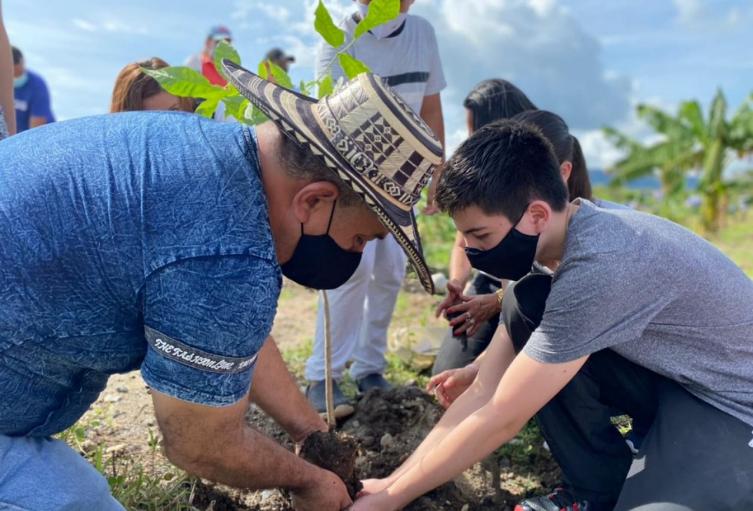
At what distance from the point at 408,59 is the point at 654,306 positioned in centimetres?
181

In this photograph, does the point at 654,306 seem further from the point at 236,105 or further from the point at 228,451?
the point at 236,105

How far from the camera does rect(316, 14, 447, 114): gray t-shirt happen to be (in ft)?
10.1

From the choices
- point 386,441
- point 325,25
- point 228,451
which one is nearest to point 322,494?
point 228,451

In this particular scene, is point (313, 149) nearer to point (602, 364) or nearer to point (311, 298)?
point (602, 364)

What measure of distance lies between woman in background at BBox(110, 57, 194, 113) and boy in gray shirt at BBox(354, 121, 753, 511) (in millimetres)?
1535

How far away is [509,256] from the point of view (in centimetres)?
195

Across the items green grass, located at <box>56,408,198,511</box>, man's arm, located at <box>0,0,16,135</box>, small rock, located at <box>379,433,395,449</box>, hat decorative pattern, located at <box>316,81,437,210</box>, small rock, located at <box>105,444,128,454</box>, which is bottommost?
small rock, located at <box>105,444,128,454</box>

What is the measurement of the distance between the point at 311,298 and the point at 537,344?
11.6 feet

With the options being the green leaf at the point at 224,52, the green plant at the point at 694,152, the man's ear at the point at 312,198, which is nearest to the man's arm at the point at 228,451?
the man's ear at the point at 312,198

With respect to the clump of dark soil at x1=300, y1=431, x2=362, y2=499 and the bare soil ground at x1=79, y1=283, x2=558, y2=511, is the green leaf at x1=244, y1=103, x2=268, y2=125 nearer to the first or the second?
the clump of dark soil at x1=300, y1=431, x2=362, y2=499

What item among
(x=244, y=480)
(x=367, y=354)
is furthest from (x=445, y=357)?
(x=244, y=480)

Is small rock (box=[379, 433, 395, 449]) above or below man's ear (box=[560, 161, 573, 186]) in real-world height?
below

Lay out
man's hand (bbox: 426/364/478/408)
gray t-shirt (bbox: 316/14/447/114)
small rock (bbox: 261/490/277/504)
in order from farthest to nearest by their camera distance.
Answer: gray t-shirt (bbox: 316/14/447/114) → man's hand (bbox: 426/364/478/408) → small rock (bbox: 261/490/277/504)

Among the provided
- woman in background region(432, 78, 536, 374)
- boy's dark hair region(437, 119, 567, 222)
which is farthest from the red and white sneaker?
boy's dark hair region(437, 119, 567, 222)
